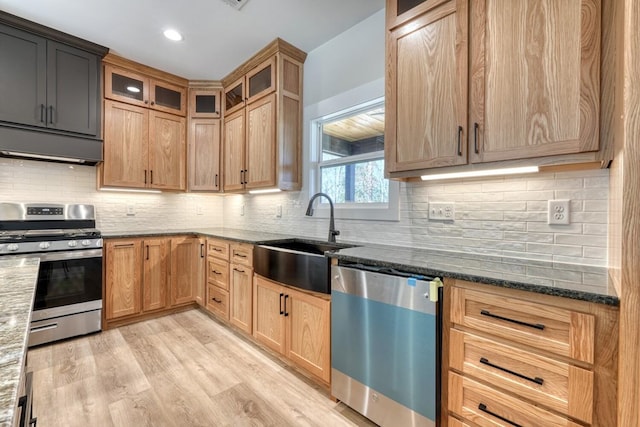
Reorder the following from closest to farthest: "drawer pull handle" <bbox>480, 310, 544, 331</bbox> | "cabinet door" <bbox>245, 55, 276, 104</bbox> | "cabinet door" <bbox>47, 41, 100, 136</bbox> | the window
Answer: "drawer pull handle" <bbox>480, 310, 544, 331</bbox>
the window
"cabinet door" <bbox>47, 41, 100, 136</bbox>
"cabinet door" <bbox>245, 55, 276, 104</bbox>

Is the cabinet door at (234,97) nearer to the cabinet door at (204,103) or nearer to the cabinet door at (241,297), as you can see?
the cabinet door at (204,103)

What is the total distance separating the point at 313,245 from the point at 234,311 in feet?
3.20

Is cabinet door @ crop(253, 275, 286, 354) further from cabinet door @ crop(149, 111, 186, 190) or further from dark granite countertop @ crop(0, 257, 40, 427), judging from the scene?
cabinet door @ crop(149, 111, 186, 190)

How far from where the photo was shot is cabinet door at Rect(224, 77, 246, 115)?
311 centimetres

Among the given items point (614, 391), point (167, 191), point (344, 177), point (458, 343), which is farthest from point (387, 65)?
point (167, 191)

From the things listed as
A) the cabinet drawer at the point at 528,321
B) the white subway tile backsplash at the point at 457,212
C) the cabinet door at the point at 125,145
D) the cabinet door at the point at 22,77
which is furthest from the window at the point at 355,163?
the cabinet door at the point at 22,77

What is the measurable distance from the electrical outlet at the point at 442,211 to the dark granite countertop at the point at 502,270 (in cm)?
22

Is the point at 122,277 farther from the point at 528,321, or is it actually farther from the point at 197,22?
the point at 528,321

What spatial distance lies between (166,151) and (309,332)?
2.66 meters

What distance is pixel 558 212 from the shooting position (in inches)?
55.7

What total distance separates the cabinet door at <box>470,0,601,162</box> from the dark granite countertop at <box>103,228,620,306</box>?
0.52 m

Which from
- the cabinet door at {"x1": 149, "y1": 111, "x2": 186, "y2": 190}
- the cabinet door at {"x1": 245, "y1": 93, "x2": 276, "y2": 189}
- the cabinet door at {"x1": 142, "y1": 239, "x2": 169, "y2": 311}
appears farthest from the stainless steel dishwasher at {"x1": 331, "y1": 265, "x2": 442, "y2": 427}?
the cabinet door at {"x1": 149, "y1": 111, "x2": 186, "y2": 190}

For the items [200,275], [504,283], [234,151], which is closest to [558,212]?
[504,283]

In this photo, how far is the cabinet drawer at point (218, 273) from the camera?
278cm
